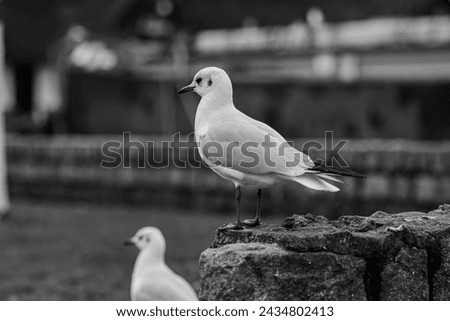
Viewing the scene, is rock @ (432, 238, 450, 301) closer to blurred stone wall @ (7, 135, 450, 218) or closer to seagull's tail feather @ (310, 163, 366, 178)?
seagull's tail feather @ (310, 163, 366, 178)

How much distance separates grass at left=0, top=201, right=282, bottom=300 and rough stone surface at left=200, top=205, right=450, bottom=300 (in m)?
3.13

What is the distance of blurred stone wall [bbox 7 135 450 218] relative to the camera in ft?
33.7

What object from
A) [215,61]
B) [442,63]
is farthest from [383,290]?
[215,61]

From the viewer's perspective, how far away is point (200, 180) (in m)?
11.9

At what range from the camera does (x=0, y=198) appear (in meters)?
11.4

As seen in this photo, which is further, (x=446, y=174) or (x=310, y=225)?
(x=446, y=174)

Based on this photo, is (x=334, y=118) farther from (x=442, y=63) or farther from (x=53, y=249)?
(x=53, y=249)

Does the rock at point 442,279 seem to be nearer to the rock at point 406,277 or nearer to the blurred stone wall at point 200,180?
the rock at point 406,277

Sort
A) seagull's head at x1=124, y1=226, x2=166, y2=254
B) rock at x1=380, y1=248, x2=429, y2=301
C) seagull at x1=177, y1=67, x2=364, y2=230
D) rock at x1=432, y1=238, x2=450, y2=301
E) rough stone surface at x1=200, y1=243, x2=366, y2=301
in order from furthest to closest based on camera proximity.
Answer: seagull's head at x1=124, y1=226, x2=166, y2=254, seagull at x1=177, y1=67, x2=364, y2=230, rock at x1=432, y1=238, x2=450, y2=301, rock at x1=380, y1=248, x2=429, y2=301, rough stone surface at x1=200, y1=243, x2=366, y2=301

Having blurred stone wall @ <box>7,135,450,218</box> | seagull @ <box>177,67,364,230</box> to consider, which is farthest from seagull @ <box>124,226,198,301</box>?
blurred stone wall @ <box>7,135,450,218</box>

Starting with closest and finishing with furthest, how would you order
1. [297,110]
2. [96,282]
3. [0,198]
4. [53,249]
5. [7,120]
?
1. [96,282]
2. [53,249]
3. [0,198]
4. [297,110]
5. [7,120]

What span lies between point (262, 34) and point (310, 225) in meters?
11.5

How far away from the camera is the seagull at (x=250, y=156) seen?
3.87 m

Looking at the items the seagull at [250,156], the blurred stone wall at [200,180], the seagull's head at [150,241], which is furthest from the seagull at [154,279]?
the blurred stone wall at [200,180]
